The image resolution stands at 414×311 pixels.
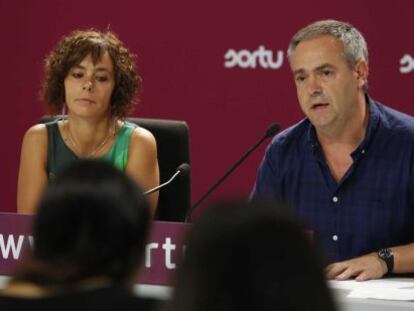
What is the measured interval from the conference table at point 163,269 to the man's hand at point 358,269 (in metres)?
0.05

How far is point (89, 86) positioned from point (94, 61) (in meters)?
0.10

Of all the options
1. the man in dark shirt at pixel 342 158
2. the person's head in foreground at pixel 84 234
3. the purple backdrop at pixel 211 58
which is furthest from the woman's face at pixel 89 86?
the person's head in foreground at pixel 84 234

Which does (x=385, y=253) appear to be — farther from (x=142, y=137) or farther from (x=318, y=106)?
(x=142, y=137)

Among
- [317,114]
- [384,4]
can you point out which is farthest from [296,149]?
[384,4]

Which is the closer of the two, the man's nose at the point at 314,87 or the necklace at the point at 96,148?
the man's nose at the point at 314,87

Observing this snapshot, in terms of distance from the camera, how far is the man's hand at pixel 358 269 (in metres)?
2.76

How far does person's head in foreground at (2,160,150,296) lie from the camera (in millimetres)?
1174

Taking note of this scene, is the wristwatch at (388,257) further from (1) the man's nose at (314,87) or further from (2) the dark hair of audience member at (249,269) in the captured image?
(2) the dark hair of audience member at (249,269)

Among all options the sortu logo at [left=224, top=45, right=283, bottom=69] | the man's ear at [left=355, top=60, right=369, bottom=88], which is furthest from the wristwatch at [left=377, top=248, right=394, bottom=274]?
the sortu logo at [left=224, top=45, right=283, bottom=69]

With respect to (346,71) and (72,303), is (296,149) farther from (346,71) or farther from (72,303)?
(72,303)

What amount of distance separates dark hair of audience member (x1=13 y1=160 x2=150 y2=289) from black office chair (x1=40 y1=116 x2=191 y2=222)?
2.54 meters

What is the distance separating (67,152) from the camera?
372 cm

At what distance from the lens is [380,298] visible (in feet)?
7.97

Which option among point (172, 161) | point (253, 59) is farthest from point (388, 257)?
point (253, 59)
